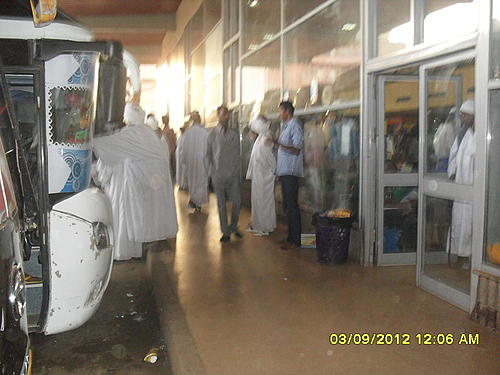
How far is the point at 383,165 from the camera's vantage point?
6.45m

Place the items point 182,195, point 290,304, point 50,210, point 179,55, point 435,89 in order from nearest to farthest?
point 50,210, point 290,304, point 435,89, point 182,195, point 179,55

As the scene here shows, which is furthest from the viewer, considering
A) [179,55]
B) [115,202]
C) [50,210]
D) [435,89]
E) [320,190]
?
[179,55]

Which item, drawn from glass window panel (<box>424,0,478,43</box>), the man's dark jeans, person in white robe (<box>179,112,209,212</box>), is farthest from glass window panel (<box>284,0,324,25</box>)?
person in white robe (<box>179,112,209,212</box>)

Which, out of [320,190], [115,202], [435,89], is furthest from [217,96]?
[435,89]

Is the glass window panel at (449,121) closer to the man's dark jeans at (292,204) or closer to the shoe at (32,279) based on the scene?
the man's dark jeans at (292,204)

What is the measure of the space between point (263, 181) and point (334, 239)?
7.16 ft

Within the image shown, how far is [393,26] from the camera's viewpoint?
610 cm

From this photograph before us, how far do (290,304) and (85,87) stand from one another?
2.52 meters

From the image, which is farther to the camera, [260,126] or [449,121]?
[260,126]

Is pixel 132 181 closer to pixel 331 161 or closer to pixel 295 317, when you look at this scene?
pixel 331 161

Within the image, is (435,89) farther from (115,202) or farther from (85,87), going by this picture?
(115,202)

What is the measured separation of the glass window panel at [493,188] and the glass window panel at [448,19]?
2.30ft

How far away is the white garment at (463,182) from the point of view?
4.95 metres

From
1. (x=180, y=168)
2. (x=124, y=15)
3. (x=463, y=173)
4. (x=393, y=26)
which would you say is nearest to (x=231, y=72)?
(x=180, y=168)
